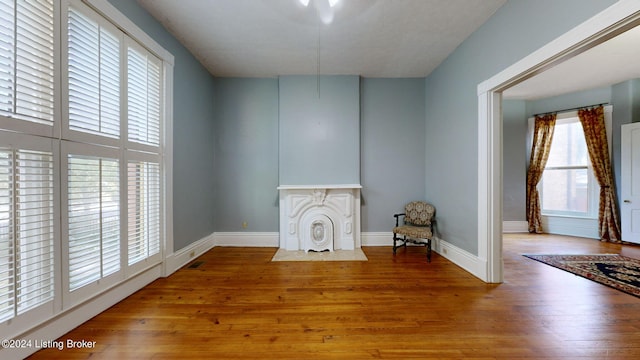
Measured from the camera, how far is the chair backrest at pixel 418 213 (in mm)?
3811

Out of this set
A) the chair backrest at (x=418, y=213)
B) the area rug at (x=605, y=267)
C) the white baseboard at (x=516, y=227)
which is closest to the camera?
the area rug at (x=605, y=267)

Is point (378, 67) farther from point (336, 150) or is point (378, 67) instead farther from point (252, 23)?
point (252, 23)

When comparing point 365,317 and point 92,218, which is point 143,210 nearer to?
point 92,218

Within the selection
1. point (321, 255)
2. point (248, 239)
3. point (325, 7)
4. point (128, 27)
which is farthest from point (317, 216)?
point (128, 27)

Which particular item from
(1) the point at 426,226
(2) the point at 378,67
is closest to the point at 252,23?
(2) the point at 378,67

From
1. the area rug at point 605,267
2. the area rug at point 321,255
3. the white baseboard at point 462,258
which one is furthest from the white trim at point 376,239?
the area rug at point 605,267

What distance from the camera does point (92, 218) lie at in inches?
77.7

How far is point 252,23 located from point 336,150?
2137mm

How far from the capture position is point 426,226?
386 cm

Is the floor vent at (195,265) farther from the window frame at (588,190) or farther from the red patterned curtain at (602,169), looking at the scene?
the red patterned curtain at (602,169)

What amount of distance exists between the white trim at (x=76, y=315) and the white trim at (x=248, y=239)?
1573mm

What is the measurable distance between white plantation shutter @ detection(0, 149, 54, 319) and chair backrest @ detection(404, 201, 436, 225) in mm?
4058

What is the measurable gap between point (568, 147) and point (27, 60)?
802 cm


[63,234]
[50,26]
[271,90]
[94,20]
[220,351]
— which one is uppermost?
[271,90]
